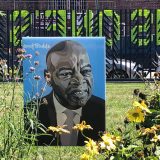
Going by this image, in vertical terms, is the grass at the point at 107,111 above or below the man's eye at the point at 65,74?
below

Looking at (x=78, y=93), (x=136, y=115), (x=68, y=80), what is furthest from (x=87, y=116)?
(x=136, y=115)

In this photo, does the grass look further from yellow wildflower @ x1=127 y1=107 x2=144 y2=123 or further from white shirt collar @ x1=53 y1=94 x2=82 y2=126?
yellow wildflower @ x1=127 y1=107 x2=144 y2=123

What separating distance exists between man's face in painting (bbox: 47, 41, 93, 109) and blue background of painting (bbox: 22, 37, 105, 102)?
0.06 metres

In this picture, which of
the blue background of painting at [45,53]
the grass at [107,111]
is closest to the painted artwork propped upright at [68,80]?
the blue background of painting at [45,53]

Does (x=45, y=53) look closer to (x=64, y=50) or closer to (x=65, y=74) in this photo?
(x=64, y=50)

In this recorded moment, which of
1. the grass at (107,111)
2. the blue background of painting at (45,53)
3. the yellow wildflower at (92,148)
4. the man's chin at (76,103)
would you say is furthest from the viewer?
the man's chin at (76,103)

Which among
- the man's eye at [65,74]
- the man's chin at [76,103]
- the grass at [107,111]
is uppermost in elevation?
the man's eye at [65,74]

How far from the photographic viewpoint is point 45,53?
22.1ft

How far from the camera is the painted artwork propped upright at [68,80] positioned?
6.67 metres

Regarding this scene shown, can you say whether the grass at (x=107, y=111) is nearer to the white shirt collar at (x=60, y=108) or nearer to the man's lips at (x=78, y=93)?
the white shirt collar at (x=60, y=108)

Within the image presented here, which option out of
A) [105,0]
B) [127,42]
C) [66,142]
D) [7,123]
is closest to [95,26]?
[127,42]

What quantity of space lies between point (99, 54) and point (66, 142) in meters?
1.12

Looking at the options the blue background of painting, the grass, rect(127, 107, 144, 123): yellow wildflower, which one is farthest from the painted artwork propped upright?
rect(127, 107, 144, 123): yellow wildflower

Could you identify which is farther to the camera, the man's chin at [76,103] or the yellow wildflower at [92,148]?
the man's chin at [76,103]
